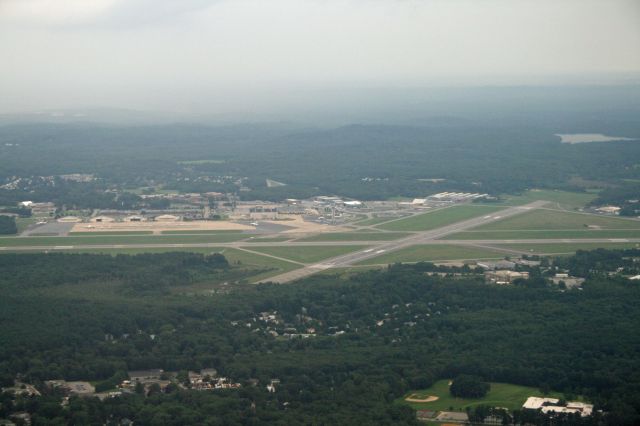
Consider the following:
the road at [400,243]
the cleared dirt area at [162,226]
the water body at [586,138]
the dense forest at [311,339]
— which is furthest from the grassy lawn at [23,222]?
the water body at [586,138]

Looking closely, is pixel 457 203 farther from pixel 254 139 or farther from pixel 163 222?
pixel 254 139

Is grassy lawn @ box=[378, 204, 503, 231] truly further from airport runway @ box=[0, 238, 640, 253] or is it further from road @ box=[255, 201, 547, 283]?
airport runway @ box=[0, 238, 640, 253]

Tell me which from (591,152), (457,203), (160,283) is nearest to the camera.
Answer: (160,283)

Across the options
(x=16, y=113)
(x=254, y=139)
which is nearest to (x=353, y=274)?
(x=254, y=139)

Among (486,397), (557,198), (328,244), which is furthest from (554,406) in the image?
(557,198)

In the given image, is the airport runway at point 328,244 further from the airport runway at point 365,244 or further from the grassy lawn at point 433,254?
the grassy lawn at point 433,254

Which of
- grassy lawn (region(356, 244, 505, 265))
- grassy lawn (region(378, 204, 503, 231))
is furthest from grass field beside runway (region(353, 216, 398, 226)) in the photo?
grassy lawn (region(356, 244, 505, 265))

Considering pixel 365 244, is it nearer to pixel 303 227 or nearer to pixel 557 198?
pixel 303 227
